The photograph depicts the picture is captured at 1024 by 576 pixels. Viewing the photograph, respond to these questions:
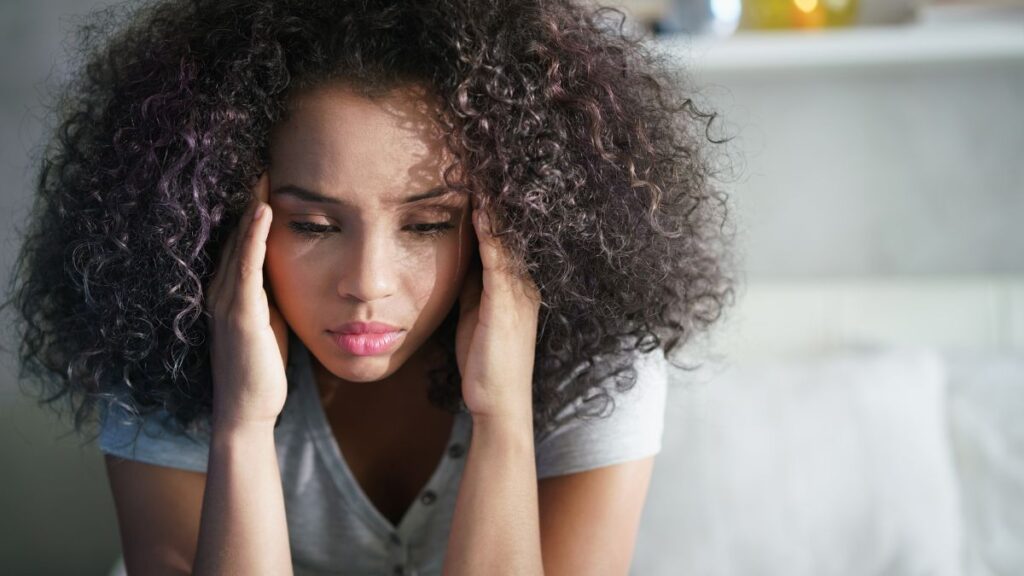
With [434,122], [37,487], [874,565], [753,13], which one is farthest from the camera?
[37,487]

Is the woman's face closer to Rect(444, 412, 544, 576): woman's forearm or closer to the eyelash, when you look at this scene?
the eyelash

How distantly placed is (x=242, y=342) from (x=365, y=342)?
0.14 meters

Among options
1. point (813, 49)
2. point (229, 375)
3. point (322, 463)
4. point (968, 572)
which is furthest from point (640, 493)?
point (813, 49)

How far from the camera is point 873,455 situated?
1.53 metres

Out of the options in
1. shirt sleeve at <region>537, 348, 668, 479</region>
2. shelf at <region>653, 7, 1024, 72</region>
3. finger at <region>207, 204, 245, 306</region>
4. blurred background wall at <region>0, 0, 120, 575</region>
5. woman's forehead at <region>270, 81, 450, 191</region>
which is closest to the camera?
woman's forehead at <region>270, 81, 450, 191</region>

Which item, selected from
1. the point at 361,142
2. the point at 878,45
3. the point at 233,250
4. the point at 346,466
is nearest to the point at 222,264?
the point at 233,250

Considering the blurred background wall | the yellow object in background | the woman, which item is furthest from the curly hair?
the blurred background wall

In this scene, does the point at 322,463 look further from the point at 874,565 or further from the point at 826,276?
the point at 826,276

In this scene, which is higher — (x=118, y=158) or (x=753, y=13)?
(x=753, y=13)

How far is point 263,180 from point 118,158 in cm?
16

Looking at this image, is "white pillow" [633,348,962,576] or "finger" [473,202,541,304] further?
"white pillow" [633,348,962,576]

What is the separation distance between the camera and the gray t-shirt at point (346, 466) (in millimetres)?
1155

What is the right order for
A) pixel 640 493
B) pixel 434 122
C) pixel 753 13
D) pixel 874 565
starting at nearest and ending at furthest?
pixel 434 122 < pixel 640 493 < pixel 874 565 < pixel 753 13

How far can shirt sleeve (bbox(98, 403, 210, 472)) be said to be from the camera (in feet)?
3.78
